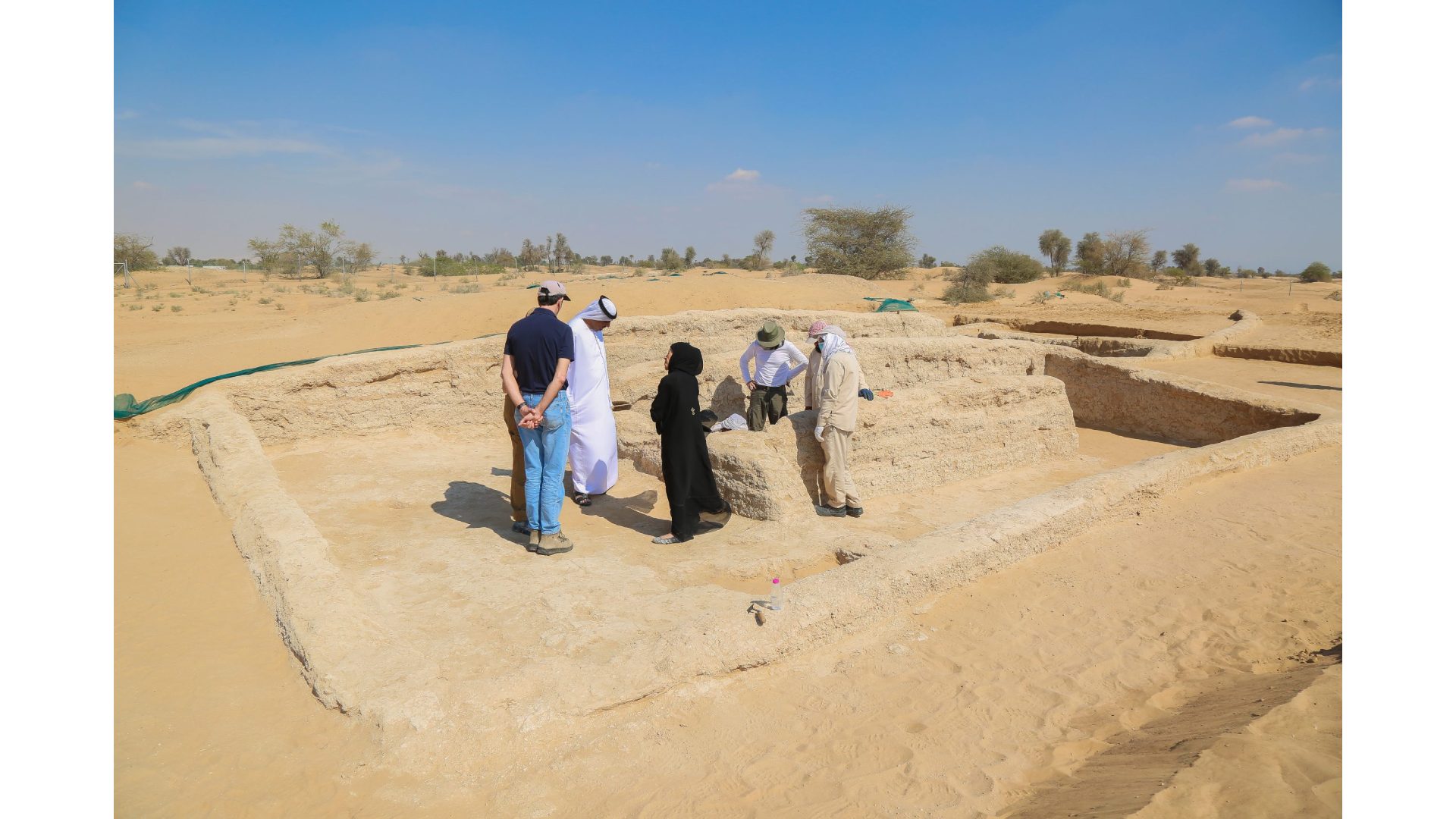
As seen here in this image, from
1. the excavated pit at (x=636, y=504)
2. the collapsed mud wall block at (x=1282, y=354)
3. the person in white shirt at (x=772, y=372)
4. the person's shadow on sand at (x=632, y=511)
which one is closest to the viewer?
the excavated pit at (x=636, y=504)

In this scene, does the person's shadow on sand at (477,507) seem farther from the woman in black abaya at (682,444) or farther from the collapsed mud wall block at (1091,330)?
the collapsed mud wall block at (1091,330)

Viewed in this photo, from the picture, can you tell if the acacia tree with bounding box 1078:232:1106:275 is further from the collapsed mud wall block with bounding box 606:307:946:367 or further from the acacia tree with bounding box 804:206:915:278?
the collapsed mud wall block with bounding box 606:307:946:367

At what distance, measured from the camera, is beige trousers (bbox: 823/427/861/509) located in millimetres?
5801

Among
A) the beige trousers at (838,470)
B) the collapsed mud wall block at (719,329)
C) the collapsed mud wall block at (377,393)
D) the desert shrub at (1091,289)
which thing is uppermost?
the desert shrub at (1091,289)

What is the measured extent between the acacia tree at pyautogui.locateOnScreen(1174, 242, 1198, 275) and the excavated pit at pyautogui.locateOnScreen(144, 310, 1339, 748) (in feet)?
146

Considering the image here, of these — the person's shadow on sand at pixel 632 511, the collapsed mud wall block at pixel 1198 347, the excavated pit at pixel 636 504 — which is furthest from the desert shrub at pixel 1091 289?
the person's shadow on sand at pixel 632 511

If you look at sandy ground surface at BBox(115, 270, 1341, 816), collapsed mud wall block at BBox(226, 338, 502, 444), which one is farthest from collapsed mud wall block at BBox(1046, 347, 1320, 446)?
collapsed mud wall block at BBox(226, 338, 502, 444)

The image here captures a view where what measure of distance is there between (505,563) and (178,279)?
31894mm

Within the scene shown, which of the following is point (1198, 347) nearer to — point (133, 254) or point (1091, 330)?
point (1091, 330)

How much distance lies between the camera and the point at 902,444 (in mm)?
6516

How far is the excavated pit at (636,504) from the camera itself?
3.18m

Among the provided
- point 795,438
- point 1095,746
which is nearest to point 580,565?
point 795,438

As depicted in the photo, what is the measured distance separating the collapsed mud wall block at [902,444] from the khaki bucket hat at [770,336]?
74cm

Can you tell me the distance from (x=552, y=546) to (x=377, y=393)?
4.24 meters
